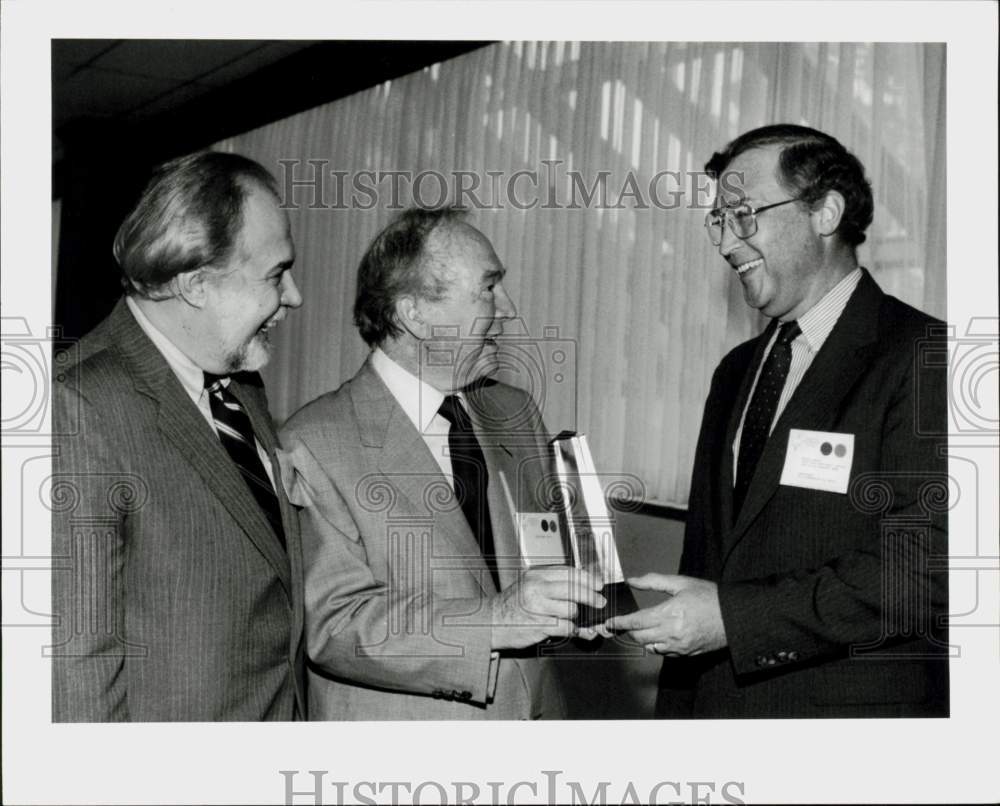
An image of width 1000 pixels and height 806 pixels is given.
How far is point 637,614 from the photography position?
82.1 inches

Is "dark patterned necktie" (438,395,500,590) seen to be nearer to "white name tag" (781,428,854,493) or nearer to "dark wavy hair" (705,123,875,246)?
"white name tag" (781,428,854,493)

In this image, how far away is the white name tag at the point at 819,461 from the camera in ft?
6.75

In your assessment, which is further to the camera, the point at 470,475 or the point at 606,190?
the point at 606,190

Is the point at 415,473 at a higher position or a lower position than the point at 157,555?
higher

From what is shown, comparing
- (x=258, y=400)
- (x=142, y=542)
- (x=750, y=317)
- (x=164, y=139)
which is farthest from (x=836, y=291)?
(x=164, y=139)

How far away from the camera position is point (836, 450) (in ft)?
6.76

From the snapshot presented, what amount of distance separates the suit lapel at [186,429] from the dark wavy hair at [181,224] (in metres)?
0.10

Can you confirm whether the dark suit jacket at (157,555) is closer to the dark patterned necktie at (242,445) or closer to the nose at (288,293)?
the dark patterned necktie at (242,445)

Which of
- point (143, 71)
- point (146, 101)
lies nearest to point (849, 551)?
point (143, 71)

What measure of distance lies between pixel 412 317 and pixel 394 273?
0.11 m

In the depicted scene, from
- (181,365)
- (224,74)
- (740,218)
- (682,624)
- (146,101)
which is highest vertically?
(146,101)

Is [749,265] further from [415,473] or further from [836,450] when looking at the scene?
[415,473]

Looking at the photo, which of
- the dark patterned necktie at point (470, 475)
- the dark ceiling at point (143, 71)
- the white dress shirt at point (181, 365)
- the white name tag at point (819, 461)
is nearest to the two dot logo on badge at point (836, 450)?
the white name tag at point (819, 461)

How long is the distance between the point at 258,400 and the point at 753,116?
1.81 metres
